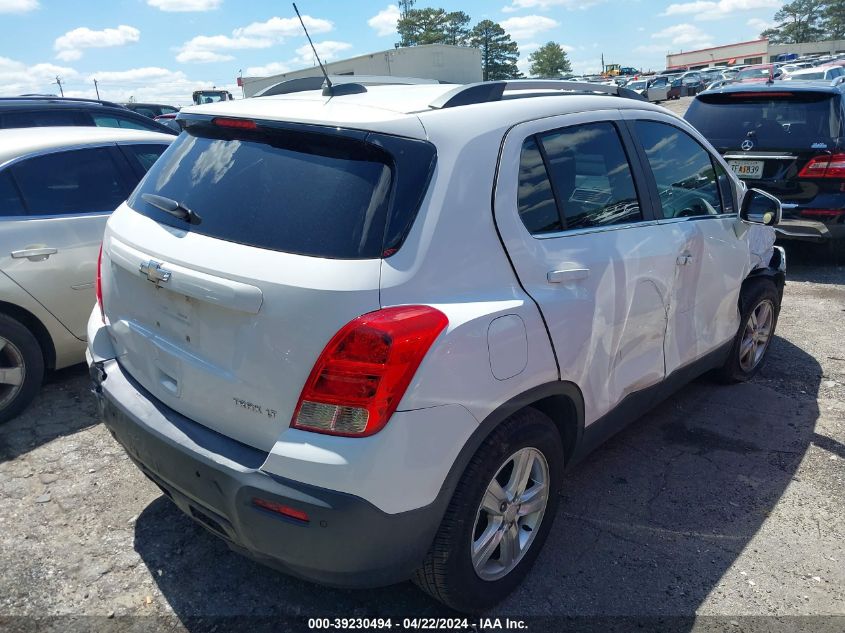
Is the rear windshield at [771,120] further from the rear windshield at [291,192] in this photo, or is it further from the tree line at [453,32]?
the tree line at [453,32]

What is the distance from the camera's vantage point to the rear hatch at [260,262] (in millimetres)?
1944

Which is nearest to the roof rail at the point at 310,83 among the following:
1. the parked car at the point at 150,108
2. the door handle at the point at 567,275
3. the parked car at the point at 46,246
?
the door handle at the point at 567,275

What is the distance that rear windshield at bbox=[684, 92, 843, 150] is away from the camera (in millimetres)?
6305

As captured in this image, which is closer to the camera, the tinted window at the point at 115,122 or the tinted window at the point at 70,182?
the tinted window at the point at 70,182

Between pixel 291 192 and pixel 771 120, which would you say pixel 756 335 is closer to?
pixel 771 120

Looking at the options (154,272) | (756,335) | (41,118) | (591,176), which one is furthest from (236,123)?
(41,118)

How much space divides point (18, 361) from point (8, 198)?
3.16 ft

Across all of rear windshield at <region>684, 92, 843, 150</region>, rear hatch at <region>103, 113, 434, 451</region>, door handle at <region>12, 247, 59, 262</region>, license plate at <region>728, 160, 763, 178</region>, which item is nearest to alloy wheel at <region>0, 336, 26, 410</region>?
door handle at <region>12, 247, 59, 262</region>

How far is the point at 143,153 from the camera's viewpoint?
4.66 m

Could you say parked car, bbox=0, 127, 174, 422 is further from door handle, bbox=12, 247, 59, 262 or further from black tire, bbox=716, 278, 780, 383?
black tire, bbox=716, 278, 780, 383

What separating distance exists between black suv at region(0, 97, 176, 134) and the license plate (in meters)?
5.56

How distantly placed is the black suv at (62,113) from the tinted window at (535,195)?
484 cm

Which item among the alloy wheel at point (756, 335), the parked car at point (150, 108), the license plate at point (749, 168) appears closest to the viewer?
the alloy wheel at point (756, 335)

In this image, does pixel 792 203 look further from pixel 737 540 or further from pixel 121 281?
pixel 121 281
